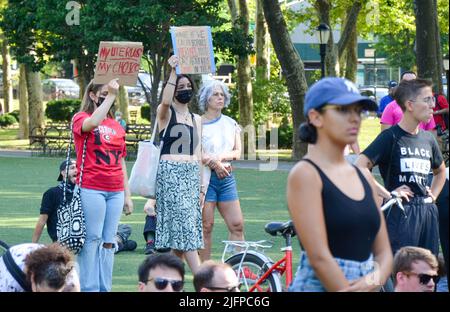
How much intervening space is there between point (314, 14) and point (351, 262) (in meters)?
39.1

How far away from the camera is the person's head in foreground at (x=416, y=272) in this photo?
6.82 meters

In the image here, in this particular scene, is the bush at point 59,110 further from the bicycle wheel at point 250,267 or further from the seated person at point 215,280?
the seated person at point 215,280

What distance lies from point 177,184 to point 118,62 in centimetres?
114

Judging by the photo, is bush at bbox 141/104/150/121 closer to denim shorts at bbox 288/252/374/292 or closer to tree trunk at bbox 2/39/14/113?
tree trunk at bbox 2/39/14/113

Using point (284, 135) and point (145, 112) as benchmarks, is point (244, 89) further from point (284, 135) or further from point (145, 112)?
point (145, 112)

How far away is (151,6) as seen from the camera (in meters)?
31.3

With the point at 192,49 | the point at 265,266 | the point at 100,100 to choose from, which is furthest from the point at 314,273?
the point at 192,49

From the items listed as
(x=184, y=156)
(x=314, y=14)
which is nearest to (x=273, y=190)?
(x=184, y=156)

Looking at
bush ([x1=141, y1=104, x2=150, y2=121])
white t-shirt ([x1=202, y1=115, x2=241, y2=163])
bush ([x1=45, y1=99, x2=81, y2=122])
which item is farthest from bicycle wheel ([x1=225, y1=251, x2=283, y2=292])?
bush ([x1=141, y1=104, x2=150, y2=121])

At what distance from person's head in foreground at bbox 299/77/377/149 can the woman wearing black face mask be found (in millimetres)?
4921

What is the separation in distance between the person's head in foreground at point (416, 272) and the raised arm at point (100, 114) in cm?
313

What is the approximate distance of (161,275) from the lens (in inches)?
248

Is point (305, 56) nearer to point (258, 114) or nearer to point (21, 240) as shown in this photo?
point (258, 114)

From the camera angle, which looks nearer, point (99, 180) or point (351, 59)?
point (99, 180)
